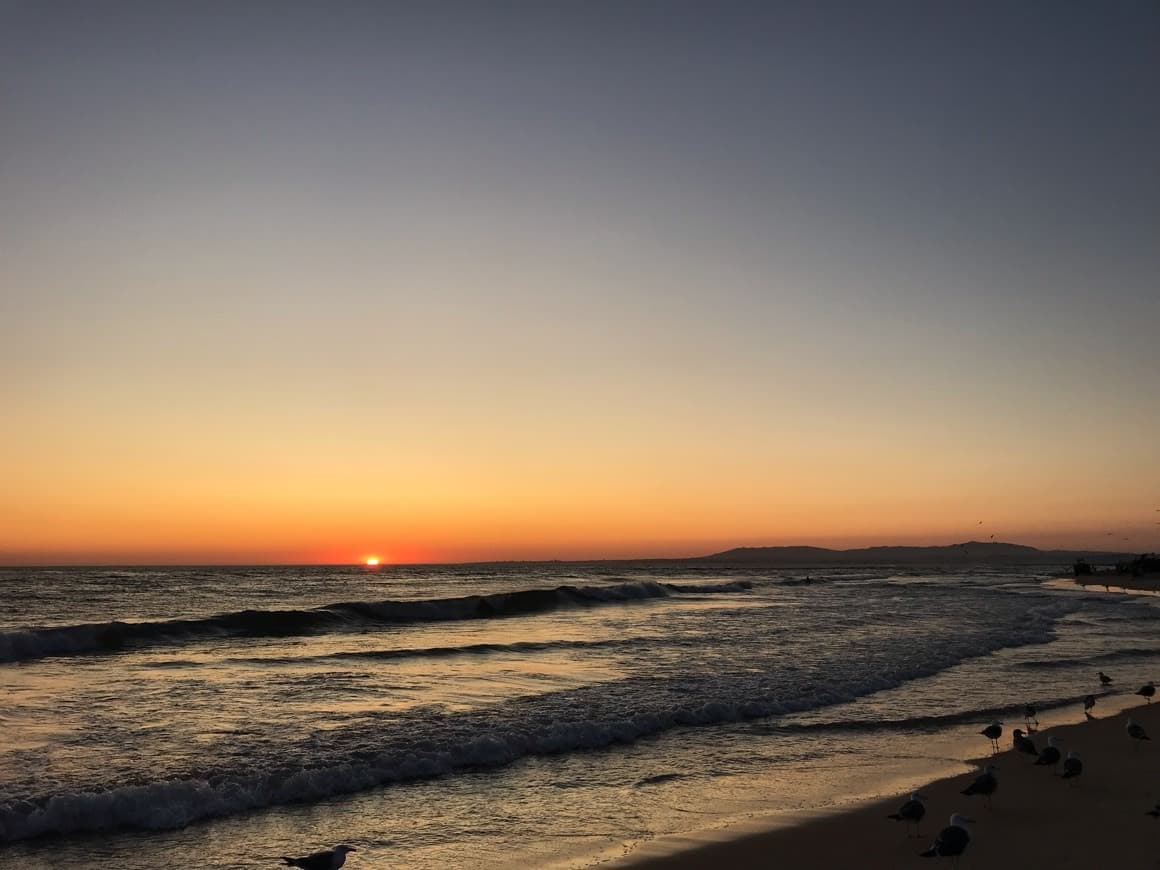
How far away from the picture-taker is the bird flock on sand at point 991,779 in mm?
8039

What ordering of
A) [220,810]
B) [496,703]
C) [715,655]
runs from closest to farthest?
[220,810], [496,703], [715,655]

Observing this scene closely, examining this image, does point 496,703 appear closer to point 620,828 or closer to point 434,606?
point 620,828

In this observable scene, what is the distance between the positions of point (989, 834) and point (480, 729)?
26.8 feet

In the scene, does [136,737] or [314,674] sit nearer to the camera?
[136,737]

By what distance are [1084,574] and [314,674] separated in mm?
85636

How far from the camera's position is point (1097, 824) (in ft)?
30.5

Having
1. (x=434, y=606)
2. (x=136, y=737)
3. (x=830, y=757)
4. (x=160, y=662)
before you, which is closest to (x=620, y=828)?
(x=830, y=757)

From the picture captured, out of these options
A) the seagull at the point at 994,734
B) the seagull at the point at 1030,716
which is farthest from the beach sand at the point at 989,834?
the seagull at the point at 1030,716

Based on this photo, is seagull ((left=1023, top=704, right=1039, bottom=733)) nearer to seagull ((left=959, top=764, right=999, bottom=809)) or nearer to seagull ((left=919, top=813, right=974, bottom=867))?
seagull ((left=959, top=764, right=999, bottom=809))

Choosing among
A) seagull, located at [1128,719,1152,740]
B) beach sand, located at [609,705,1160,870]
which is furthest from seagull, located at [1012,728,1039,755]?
seagull, located at [1128,719,1152,740]

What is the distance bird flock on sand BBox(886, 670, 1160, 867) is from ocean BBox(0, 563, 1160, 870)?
0.45 metres

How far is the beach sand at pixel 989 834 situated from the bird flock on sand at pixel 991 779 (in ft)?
0.41

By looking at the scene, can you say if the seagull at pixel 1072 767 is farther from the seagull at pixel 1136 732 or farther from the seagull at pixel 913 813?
the seagull at pixel 913 813

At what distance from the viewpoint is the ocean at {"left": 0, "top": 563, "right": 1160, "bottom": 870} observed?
971 cm
